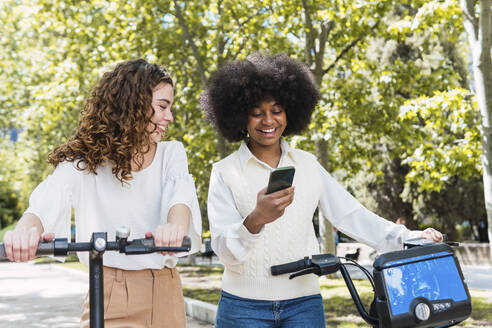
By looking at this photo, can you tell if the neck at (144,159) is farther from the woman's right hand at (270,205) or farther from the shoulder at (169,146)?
the woman's right hand at (270,205)

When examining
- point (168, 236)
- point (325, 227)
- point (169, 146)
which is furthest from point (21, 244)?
point (325, 227)

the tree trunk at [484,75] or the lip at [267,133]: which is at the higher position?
the tree trunk at [484,75]

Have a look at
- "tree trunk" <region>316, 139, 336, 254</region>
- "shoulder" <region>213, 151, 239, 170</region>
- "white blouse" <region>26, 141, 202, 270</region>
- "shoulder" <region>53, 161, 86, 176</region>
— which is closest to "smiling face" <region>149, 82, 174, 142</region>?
"white blouse" <region>26, 141, 202, 270</region>

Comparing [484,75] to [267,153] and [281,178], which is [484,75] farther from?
[281,178]

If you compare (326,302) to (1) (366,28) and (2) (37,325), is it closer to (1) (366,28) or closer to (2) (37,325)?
(2) (37,325)

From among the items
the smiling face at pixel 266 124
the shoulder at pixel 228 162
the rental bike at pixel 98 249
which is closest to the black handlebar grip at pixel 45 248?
the rental bike at pixel 98 249

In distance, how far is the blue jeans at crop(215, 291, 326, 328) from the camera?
270 centimetres

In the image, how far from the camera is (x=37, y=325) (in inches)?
346

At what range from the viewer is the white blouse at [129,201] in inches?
93.2

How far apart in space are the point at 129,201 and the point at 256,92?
38.0 inches

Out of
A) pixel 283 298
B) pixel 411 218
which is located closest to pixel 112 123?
pixel 283 298

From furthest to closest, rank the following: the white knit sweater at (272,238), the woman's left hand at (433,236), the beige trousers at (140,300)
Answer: the white knit sweater at (272,238) → the woman's left hand at (433,236) → the beige trousers at (140,300)

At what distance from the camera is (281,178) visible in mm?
2012

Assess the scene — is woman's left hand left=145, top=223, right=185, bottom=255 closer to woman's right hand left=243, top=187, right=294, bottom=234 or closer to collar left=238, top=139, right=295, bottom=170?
woman's right hand left=243, top=187, right=294, bottom=234
